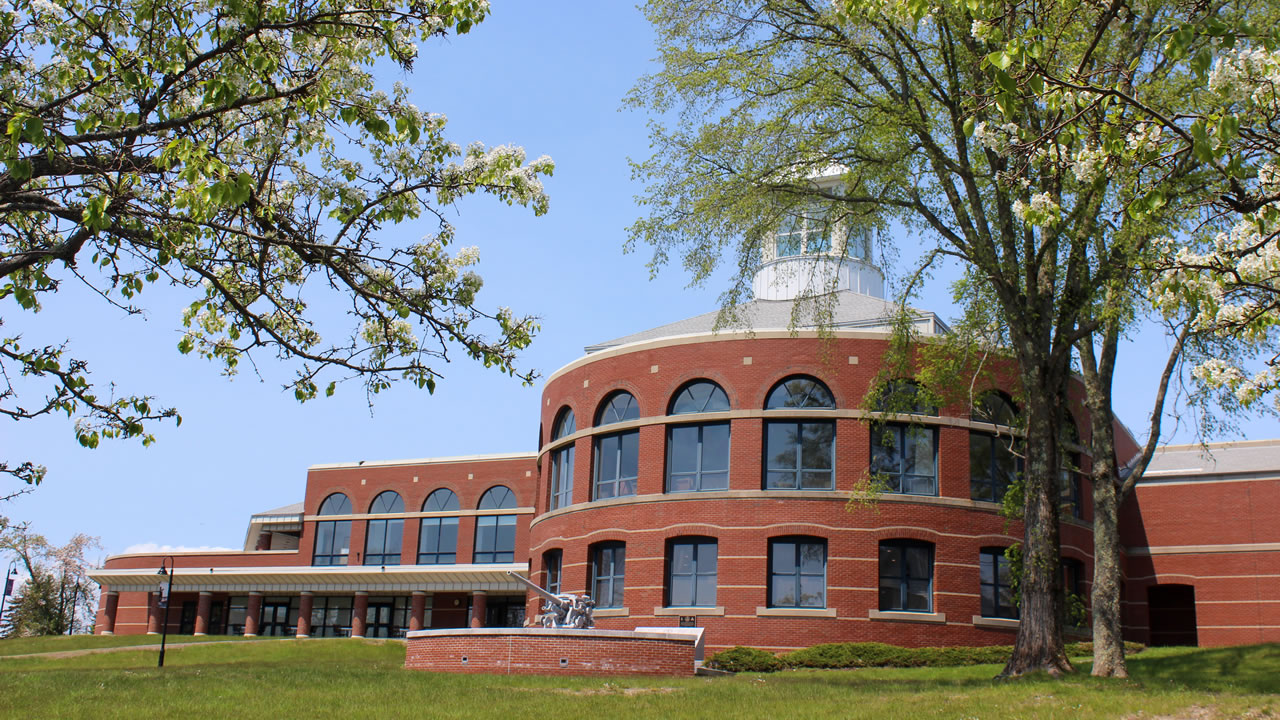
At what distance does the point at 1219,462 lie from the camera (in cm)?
3897

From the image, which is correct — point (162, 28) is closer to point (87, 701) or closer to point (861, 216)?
point (87, 701)

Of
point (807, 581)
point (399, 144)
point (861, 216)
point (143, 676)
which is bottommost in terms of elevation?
point (143, 676)

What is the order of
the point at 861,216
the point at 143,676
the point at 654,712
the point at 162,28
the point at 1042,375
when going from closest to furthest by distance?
the point at 162,28
the point at 654,712
the point at 143,676
the point at 1042,375
the point at 861,216

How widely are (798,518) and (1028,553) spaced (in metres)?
10.6

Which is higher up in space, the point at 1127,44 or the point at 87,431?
the point at 1127,44

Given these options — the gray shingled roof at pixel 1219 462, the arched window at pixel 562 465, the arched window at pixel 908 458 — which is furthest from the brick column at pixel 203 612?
the gray shingled roof at pixel 1219 462

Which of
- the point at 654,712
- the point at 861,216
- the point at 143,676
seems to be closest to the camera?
the point at 654,712

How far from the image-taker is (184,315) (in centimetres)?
1180

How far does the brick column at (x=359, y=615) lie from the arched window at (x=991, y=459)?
28117mm

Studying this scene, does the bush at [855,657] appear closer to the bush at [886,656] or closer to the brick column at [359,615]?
the bush at [886,656]

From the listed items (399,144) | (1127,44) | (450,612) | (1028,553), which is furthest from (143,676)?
(450,612)

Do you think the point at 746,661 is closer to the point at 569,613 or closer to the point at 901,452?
the point at 569,613

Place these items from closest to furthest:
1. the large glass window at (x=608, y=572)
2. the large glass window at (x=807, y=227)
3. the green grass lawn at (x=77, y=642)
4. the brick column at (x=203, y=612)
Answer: the large glass window at (x=807, y=227) < the large glass window at (x=608, y=572) < the green grass lawn at (x=77, y=642) < the brick column at (x=203, y=612)

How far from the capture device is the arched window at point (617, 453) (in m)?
33.2
